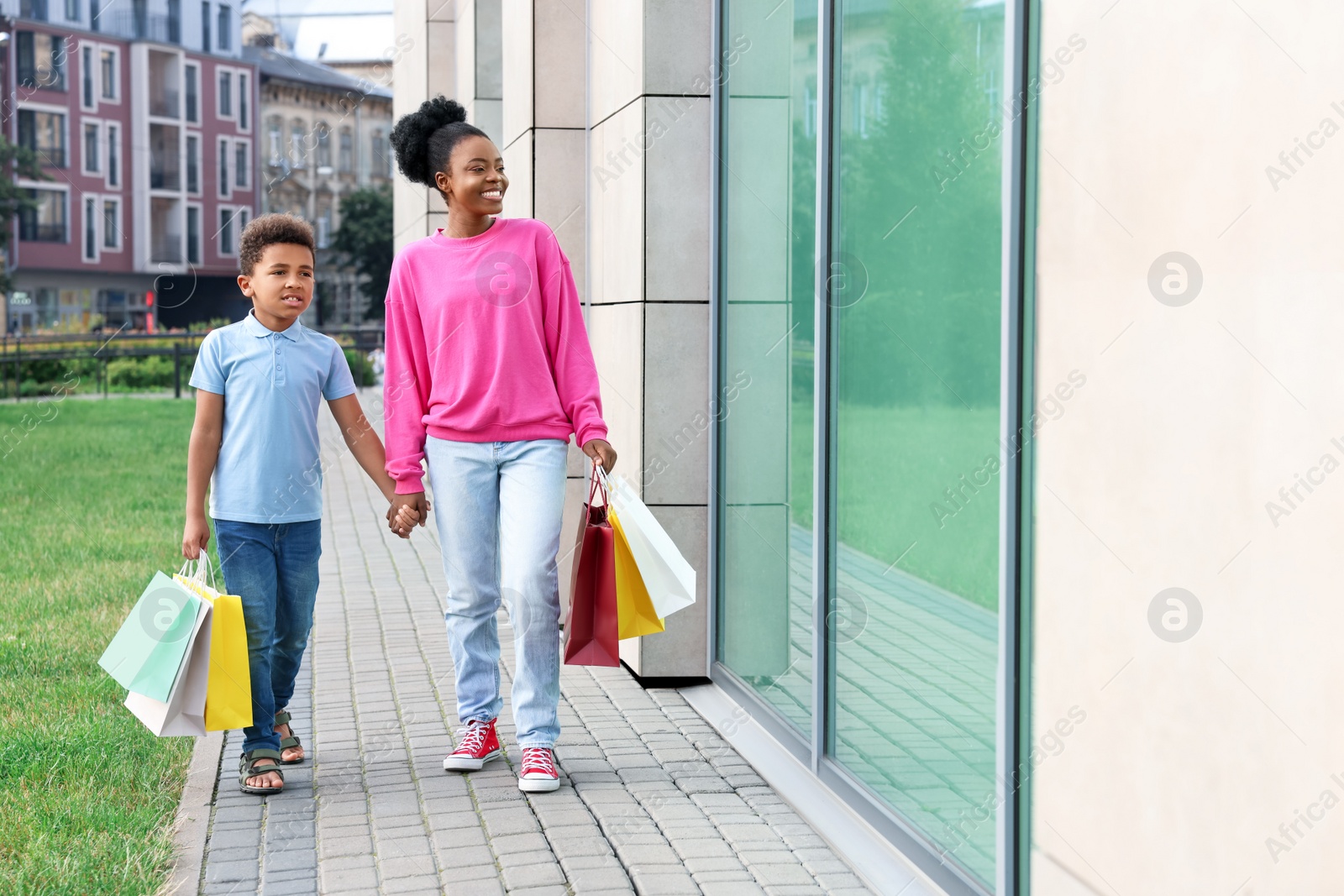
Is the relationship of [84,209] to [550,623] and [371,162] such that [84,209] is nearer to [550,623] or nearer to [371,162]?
[371,162]

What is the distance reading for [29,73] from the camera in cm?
6162

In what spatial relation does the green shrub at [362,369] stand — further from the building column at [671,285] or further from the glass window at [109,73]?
the glass window at [109,73]

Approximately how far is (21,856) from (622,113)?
3744 millimetres

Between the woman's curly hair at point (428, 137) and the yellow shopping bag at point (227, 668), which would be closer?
the yellow shopping bag at point (227, 668)

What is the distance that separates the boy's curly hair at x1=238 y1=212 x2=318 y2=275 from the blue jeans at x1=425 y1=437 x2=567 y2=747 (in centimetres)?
77

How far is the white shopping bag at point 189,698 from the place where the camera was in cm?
441

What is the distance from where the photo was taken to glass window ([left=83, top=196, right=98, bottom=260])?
2518 inches

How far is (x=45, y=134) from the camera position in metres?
63.2

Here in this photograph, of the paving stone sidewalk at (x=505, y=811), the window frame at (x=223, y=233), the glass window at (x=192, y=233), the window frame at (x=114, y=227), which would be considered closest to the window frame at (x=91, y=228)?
the window frame at (x=114, y=227)

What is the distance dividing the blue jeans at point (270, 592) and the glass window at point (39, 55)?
62239mm

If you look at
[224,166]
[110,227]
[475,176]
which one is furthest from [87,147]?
[475,176]

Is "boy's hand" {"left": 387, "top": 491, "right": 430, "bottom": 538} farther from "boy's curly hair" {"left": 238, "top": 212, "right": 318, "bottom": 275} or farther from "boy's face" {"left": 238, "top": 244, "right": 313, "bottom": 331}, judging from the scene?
"boy's curly hair" {"left": 238, "top": 212, "right": 318, "bottom": 275}

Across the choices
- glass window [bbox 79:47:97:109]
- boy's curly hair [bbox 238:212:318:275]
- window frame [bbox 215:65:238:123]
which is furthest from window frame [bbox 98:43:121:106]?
boy's curly hair [bbox 238:212:318:275]

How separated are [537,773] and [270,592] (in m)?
1.01
